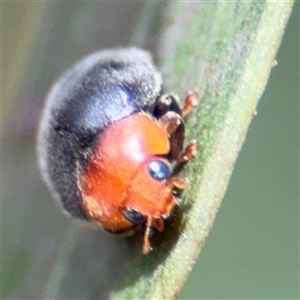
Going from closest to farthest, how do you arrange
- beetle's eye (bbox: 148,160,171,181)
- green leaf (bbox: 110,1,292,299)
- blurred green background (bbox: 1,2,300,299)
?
green leaf (bbox: 110,1,292,299)
beetle's eye (bbox: 148,160,171,181)
blurred green background (bbox: 1,2,300,299)

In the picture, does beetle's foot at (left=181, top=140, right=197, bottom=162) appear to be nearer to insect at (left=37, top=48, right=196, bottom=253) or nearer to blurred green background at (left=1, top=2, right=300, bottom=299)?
insect at (left=37, top=48, right=196, bottom=253)

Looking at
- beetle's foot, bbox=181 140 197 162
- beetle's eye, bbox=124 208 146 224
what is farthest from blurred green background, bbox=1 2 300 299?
beetle's foot, bbox=181 140 197 162

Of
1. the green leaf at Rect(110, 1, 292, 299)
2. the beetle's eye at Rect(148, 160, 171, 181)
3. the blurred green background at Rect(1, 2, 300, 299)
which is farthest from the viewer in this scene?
the blurred green background at Rect(1, 2, 300, 299)

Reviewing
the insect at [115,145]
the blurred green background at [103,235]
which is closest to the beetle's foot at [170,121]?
the insect at [115,145]

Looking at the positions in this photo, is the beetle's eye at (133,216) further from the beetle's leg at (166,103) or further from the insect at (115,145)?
the beetle's leg at (166,103)

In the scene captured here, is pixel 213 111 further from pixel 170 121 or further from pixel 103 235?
pixel 103 235

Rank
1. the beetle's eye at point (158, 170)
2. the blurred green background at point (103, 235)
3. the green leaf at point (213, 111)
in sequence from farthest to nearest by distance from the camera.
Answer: the blurred green background at point (103, 235) < the beetle's eye at point (158, 170) < the green leaf at point (213, 111)

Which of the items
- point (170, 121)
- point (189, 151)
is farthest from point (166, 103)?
point (189, 151)
